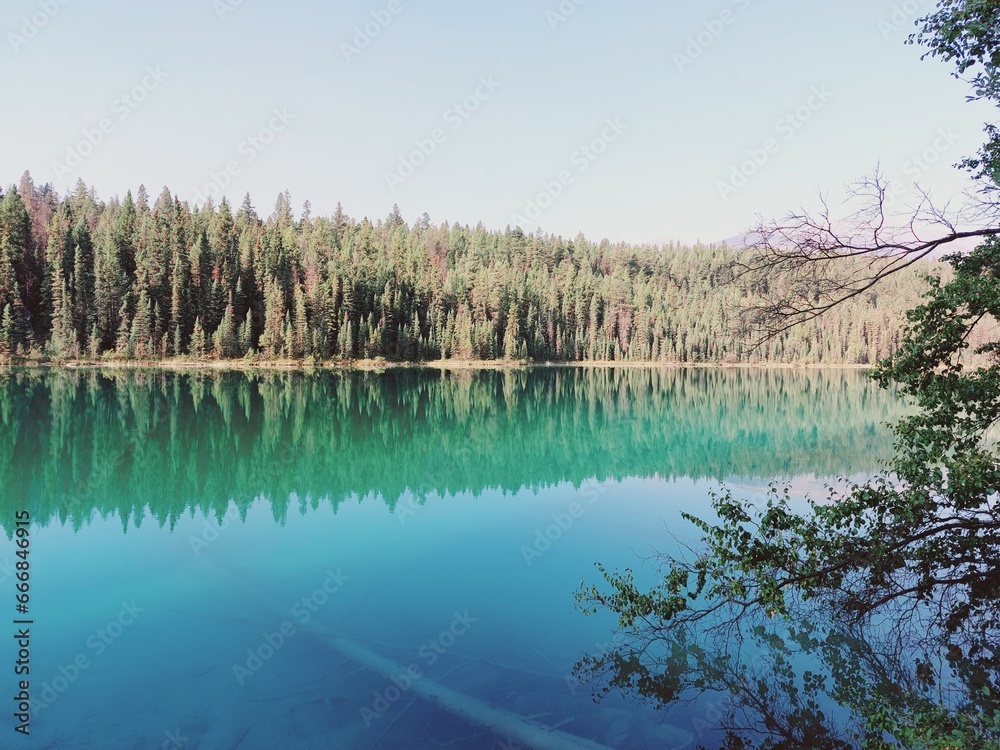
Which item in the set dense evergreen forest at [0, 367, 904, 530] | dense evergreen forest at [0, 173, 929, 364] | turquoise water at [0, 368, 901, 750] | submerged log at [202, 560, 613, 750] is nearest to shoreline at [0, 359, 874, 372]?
dense evergreen forest at [0, 173, 929, 364]

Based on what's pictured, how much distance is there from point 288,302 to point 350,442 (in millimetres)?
61211

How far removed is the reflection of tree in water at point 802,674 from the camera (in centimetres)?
676

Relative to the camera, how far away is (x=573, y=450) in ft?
90.3

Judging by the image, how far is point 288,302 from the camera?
8350cm

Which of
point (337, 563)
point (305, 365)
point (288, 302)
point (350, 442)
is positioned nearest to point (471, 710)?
point (337, 563)

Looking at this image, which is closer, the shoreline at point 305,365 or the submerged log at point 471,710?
the submerged log at point 471,710

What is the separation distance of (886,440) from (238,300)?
75.7 m

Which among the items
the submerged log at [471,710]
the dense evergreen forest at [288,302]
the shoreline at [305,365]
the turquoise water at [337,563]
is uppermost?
the dense evergreen forest at [288,302]

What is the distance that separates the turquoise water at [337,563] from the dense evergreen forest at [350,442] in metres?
0.17

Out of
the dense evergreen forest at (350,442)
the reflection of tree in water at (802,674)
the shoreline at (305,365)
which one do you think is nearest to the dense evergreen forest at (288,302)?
the shoreline at (305,365)

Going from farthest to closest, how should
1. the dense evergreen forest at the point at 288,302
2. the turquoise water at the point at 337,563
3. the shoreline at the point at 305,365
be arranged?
the dense evergreen forest at the point at 288,302, the shoreline at the point at 305,365, the turquoise water at the point at 337,563

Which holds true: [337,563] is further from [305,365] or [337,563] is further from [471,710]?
[305,365]

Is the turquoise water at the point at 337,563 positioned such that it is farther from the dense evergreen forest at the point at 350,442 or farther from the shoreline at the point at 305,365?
the shoreline at the point at 305,365

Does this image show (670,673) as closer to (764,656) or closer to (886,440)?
(764,656)
